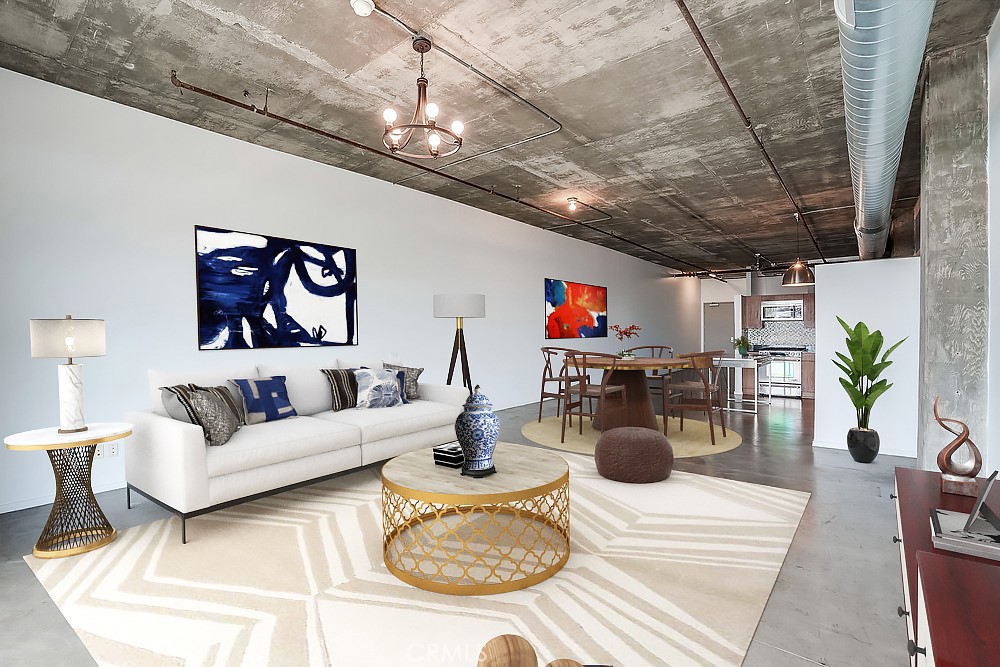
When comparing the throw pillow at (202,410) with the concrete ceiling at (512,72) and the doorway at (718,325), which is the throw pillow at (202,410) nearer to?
the concrete ceiling at (512,72)

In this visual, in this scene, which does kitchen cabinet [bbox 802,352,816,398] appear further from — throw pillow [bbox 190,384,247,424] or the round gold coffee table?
throw pillow [bbox 190,384,247,424]

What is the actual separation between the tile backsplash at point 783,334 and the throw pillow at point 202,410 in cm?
1135

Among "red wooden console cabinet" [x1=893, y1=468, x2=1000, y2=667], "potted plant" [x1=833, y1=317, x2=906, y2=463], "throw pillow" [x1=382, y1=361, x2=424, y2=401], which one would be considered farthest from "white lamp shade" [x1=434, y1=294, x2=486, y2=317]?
"red wooden console cabinet" [x1=893, y1=468, x2=1000, y2=667]

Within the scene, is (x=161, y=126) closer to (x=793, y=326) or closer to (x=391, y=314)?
(x=391, y=314)

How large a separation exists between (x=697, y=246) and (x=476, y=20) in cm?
898

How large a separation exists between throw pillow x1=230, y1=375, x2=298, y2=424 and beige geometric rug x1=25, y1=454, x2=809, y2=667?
0.73 metres

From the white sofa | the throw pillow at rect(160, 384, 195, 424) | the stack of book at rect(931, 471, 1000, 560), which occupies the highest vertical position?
the throw pillow at rect(160, 384, 195, 424)

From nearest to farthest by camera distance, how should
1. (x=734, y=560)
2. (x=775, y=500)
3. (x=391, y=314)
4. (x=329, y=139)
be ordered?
(x=734, y=560) < (x=775, y=500) < (x=329, y=139) < (x=391, y=314)

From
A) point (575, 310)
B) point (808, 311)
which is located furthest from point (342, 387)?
point (808, 311)

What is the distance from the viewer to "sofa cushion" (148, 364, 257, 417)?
354 centimetres

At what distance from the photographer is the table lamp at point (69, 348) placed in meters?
2.84

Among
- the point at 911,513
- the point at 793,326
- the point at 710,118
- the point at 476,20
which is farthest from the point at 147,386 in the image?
the point at 793,326

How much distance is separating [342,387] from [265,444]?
122 cm

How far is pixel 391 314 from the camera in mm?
6129
